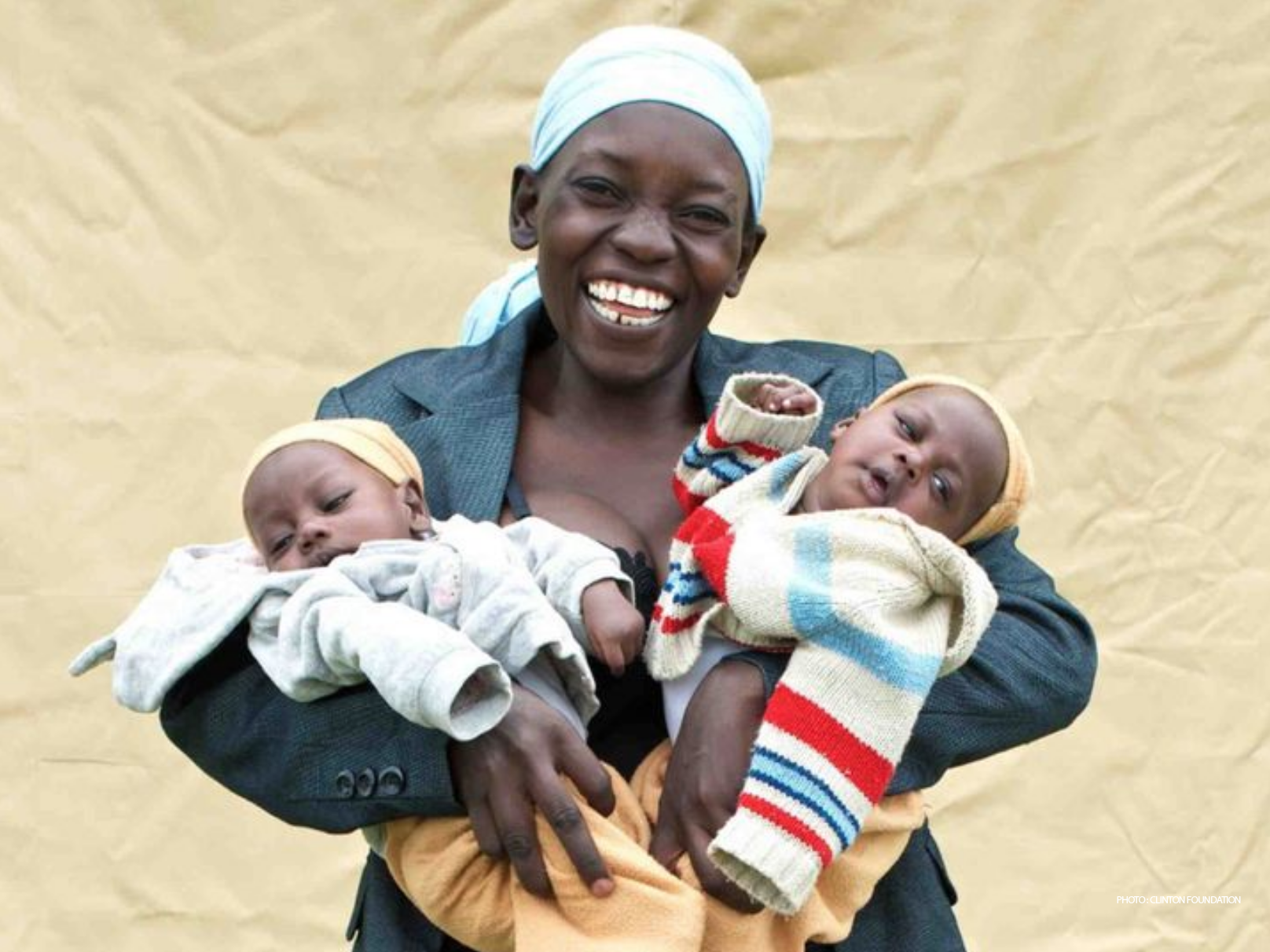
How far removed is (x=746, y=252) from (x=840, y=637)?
51cm

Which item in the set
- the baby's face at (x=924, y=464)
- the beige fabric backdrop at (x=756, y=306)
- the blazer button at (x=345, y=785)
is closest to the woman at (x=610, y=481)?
the blazer button at (x=345, y=785)

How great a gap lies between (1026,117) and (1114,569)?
642mm

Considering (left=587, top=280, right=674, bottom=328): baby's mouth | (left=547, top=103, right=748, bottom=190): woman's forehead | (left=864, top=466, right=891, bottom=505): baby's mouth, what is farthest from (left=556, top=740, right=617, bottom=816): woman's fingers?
(left=547, top=103, right=748, bottom=190): woman's forehead

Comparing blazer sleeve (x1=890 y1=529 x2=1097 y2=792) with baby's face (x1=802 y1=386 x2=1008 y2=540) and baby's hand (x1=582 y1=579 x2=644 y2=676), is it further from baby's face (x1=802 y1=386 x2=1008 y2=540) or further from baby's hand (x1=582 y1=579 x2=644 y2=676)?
baby's hand (x1=582 y1=579 x2=644 y2=676)

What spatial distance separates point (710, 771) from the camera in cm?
180

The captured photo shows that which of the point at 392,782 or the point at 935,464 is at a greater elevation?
the point at 935,464

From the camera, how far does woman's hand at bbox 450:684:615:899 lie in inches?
69.5

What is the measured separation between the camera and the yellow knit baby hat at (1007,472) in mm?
1936

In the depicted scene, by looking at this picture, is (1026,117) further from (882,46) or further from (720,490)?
(720,490)

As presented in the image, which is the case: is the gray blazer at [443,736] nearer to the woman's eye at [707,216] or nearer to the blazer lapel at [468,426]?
the blazer lapel at [468,426]

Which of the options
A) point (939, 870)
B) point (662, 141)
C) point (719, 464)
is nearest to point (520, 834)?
point (719, 464)

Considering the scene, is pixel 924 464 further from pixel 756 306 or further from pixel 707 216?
pixel 756 306

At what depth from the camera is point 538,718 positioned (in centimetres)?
179

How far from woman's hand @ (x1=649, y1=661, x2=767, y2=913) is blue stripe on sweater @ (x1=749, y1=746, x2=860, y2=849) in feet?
0.13
